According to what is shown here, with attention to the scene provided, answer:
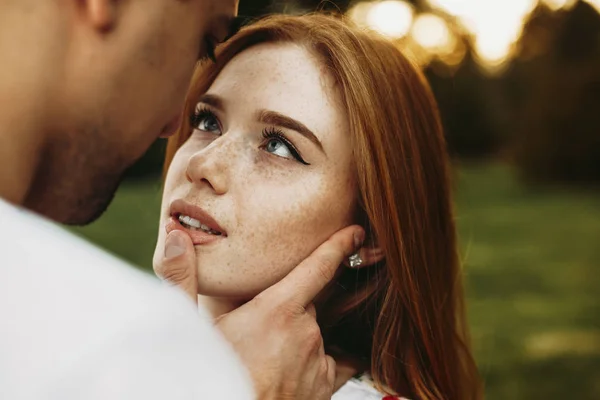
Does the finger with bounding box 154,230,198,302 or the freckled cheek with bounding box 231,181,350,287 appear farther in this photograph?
the freckled cheek with bounding box 231,181,350,287

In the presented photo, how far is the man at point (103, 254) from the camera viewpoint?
1026 mm

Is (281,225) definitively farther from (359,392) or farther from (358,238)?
(359,392)

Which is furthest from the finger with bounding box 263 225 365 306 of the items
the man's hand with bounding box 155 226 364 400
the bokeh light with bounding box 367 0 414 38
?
the bokeh light with bounding box 367 0 414 38

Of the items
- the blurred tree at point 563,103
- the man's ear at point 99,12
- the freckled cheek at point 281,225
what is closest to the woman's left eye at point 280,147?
the freckled cheek at point 281,225

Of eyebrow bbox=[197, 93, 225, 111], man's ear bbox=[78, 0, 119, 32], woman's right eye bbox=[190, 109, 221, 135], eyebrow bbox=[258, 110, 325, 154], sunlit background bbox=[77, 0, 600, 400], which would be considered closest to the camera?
man's ear bbox=[78, 0, 119, 32]

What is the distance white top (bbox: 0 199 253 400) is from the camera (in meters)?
1.01

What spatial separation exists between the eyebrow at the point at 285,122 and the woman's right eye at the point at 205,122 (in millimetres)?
267

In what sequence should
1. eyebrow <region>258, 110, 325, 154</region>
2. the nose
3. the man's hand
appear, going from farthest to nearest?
eyebrow <region>258, 110, 325, 154</region>
the nose
the man's hand

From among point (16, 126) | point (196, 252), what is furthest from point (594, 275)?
point (16, 126)

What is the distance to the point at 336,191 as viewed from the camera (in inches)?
101

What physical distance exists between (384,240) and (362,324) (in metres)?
0.38

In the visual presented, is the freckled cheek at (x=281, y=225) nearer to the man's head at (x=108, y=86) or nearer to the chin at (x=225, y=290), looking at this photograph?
the chin at (x=225, y=290)

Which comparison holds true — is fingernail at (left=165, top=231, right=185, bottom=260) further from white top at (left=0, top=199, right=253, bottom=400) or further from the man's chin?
white top at (left=0, top=199, right=253, bottom=400)

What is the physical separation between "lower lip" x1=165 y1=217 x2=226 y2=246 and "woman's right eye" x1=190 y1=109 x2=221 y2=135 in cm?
43
